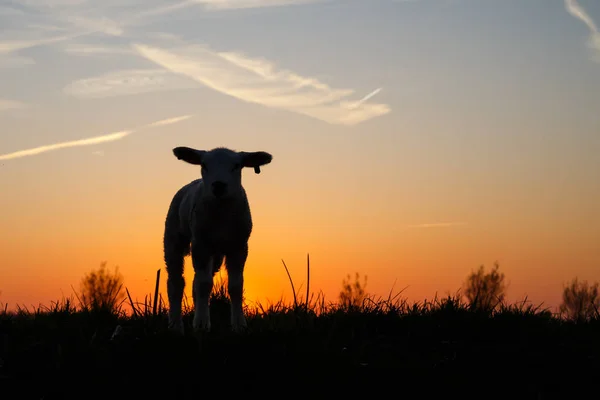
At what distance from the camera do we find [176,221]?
12180 millimetres

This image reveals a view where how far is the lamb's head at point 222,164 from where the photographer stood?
10.3 m

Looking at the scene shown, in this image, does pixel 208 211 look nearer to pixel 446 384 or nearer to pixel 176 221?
pixel 176 221

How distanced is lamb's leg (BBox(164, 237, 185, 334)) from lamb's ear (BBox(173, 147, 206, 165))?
1.55m

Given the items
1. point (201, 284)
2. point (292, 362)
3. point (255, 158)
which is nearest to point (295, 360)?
point (292, 362)

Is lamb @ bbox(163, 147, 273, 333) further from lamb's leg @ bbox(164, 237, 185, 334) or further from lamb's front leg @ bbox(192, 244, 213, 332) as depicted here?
lamb's leg @ bbox(164, 237, 185, 334)

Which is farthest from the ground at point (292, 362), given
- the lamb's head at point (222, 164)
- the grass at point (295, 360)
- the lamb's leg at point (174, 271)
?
the lamb's leg at point (174, 271)

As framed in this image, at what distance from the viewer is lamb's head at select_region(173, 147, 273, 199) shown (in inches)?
406

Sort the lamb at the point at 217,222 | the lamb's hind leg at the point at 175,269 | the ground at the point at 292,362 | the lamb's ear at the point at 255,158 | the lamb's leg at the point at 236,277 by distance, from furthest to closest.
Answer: the lamb's hind leg at the point at 175,269 < the lamb's ear at the point at 255,158 < the lamb's leg at the point at 236,277 < the lamb at the point at 217,222 < the ground at the point at 292,362

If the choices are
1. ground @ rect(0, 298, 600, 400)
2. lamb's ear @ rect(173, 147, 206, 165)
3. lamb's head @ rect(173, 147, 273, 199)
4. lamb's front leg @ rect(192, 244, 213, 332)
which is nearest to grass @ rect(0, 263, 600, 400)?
ground @ rect(0, 298, 600, 400)

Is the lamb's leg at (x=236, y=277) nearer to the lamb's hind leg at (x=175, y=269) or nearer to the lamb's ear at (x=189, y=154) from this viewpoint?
the lamb's hind leg at (x=175, y=269)

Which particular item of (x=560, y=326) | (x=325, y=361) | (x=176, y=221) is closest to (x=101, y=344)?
(x=325, y=361)

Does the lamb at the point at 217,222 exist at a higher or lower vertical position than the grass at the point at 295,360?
higher

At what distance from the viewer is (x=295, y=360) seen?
7.42m

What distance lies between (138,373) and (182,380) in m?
0.47
